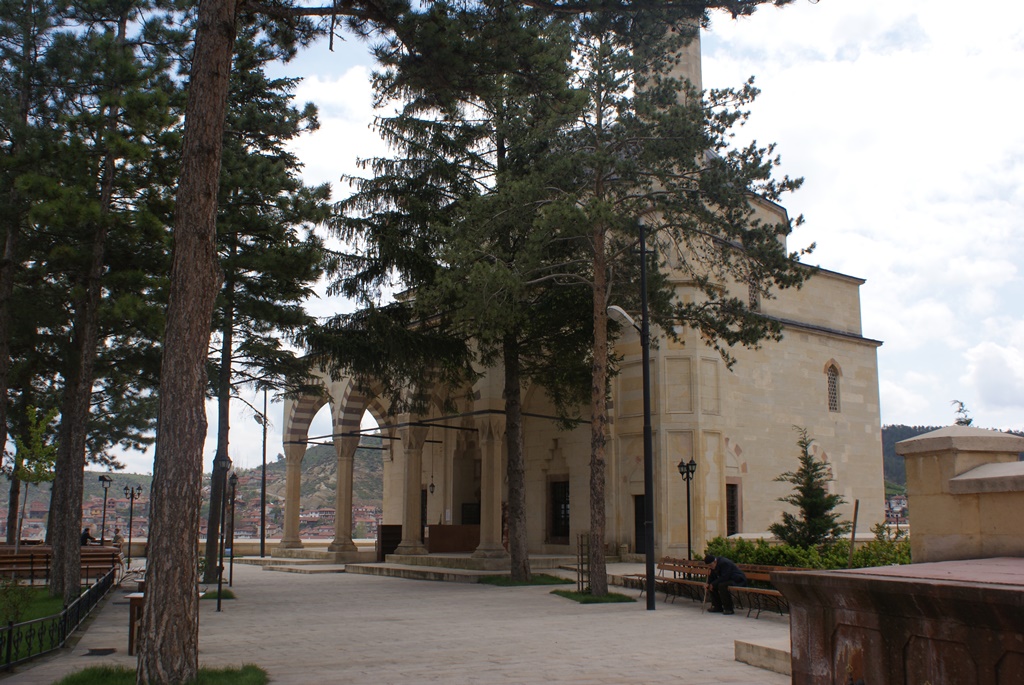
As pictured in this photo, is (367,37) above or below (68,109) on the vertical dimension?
→ below

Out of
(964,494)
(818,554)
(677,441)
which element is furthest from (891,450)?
(964,494)

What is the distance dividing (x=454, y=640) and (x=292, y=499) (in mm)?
21708

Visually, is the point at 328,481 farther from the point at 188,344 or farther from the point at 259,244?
the point at 188,344

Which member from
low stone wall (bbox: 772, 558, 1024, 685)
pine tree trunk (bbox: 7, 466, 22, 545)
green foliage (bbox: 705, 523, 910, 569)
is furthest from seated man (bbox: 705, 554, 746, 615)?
pine tree trunk (bbox: 7, 466, 22, 545)

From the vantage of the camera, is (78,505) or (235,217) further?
(235,217)

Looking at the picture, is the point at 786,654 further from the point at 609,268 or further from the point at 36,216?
the point at 36,216

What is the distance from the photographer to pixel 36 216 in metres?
Result: 13.8

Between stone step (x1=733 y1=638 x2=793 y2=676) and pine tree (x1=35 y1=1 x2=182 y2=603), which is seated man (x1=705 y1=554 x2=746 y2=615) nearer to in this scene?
stone step (x1=733 y1=638 x2=793 y2=676)

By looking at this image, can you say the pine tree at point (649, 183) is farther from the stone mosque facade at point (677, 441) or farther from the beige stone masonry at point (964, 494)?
the beige stone masonry at point (964, 494)

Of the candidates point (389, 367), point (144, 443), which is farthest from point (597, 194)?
point (144, 443)

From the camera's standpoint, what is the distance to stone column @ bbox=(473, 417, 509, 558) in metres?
23.4

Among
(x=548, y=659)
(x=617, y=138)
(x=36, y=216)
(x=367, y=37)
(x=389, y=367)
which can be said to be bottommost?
(x=548, y=659)

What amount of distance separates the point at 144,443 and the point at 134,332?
15.7 metres

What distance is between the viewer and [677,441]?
2370 centimetres
